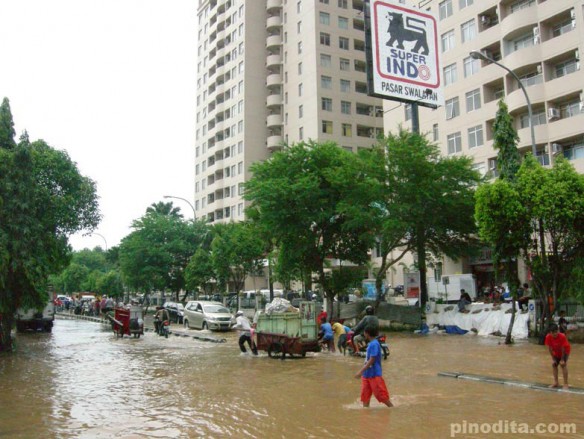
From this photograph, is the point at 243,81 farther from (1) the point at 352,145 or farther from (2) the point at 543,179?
(2) the point at 543,179

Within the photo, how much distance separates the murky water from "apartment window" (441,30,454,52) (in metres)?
33.6

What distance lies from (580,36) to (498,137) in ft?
60.8

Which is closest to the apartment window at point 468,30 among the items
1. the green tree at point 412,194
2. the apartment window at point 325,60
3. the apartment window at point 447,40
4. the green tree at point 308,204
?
the apartment window at point 447,40

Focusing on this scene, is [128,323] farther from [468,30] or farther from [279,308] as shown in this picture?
[468,30]

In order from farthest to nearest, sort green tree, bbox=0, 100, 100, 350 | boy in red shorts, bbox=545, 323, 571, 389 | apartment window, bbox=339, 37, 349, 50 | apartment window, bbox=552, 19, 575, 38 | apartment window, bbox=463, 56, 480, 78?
1. apartment window, bbox=339, 37, 349, 50
2. apartment window, bbox=463, 56, 480, 78
3. apartment window, bbox=552, 19, 575, 38
4. green tree, bbox=0, 100, 100, 350
5. boy in red shorts, bbox=545, 323, 571, 389

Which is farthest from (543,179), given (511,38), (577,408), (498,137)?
(511,38)

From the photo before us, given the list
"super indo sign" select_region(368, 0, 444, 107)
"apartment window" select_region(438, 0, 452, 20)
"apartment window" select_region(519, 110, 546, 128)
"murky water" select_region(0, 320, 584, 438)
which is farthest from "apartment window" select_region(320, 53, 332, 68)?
"murky water" select_region(0, 320, 584, 438)

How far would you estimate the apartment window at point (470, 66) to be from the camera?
142 feet

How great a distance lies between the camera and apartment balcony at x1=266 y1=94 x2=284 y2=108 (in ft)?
234

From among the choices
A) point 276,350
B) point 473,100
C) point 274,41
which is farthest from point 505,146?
point 274,41

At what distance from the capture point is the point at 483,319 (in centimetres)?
2484

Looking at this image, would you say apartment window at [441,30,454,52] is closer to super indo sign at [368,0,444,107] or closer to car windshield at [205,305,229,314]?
super indo sign at [368,0,444,107]

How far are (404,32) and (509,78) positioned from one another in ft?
37.5

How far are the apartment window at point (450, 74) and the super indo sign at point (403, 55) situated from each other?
1187 cm
